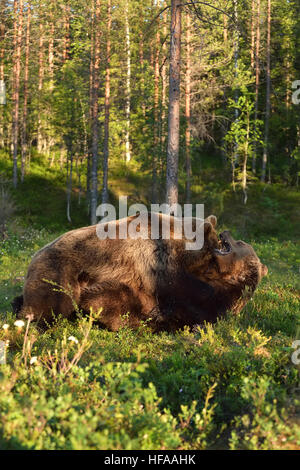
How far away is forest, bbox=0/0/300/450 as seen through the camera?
3.29 m

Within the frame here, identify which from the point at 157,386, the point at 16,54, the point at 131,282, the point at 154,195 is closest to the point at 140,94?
the point at 154,195

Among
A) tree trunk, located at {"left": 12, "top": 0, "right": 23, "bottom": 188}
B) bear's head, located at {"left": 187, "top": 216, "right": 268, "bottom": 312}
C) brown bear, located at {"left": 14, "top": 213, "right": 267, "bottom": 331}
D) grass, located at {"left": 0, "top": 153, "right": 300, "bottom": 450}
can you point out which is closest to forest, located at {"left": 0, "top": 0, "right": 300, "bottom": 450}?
grass, located at {"left": 0, "top": 153, "right": 300, "bottom": 450}

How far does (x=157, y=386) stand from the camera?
4.13 m

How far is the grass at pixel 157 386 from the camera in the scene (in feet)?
9.89

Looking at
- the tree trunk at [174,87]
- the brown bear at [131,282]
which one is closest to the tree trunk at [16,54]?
the tree trunk at [174,87]

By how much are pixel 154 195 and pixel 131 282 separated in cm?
2212

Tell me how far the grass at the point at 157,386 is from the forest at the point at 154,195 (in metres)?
0.02

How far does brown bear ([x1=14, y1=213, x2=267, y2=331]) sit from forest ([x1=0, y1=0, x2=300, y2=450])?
0.86 feet

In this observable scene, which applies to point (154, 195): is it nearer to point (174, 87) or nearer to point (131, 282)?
point (174, 87)

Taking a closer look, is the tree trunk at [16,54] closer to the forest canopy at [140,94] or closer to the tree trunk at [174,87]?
the forest canopy at [140,94]

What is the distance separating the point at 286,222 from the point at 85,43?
18.6m

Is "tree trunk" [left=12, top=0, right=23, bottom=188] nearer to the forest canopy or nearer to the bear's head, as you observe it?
the forest canopy
